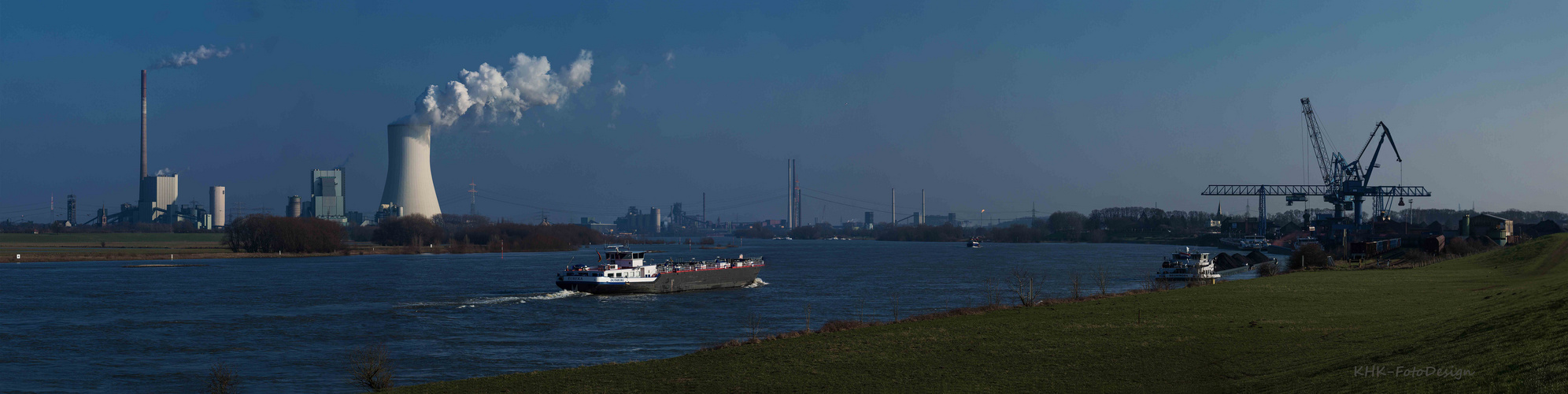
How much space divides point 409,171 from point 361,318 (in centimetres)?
9636

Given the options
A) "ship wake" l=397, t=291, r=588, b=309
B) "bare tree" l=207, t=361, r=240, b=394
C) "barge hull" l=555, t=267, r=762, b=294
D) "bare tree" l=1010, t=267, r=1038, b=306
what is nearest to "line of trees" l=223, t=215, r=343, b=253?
"barge hull" l=555, t=267, r=762, b=294

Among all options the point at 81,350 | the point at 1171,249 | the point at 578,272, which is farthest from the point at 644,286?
the point at 1171,249

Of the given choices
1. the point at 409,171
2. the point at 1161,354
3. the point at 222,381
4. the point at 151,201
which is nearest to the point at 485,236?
the point at 409,171

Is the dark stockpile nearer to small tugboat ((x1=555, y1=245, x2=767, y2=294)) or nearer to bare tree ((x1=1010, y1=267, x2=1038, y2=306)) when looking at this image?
bare tree ((x1=1010, y1=267, x2=1038, y2=306))

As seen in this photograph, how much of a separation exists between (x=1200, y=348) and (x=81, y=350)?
32.0 m

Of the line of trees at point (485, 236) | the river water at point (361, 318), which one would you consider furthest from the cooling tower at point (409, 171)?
the river water at point (361, 318)

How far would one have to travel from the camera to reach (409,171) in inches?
5054

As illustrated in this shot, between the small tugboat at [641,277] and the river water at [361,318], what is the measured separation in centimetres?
124

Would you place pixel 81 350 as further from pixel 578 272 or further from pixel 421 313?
pixel 578 272

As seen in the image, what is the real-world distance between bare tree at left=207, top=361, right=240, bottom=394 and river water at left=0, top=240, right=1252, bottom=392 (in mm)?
457

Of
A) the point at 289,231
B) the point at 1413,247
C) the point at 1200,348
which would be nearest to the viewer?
the point at 1200,348

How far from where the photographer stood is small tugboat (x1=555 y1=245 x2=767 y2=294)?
52.9 m

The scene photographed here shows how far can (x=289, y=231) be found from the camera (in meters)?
112

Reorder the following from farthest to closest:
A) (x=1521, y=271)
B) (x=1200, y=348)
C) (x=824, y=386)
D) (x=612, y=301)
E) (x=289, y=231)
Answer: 1. (x=289, y=231)
2. (x=612, y=301)
3. (x=1521, y=271)
4. (x=1200, y=348)
5. (x=824, y=386)
